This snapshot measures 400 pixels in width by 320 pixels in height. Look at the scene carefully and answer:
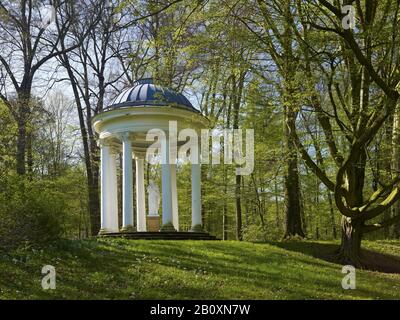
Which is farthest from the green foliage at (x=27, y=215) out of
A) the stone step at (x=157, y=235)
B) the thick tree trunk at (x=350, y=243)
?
the thick tree trunk at (x=350, y=243)

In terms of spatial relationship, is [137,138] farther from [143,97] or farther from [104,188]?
[104,188]

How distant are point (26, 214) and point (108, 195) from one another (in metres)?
7.68

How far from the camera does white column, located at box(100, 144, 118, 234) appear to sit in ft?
55.4

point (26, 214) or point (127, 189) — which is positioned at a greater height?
point (127, 189)

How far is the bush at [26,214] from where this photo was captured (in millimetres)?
9039

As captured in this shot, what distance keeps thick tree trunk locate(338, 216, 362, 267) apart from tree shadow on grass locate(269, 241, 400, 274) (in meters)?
0.23

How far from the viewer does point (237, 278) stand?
9.09 m

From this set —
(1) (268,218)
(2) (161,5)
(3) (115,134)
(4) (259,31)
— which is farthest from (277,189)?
(2) (161,5)

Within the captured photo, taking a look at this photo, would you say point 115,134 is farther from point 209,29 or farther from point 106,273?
point 106,273

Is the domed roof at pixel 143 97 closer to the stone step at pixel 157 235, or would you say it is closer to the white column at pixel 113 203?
the white column at pixel 113 203

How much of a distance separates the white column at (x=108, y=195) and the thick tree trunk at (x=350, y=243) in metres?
8.16

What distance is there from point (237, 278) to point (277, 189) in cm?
1480

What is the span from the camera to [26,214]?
30.8 feet

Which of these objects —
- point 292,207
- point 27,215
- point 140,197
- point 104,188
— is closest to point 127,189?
point 104,188
